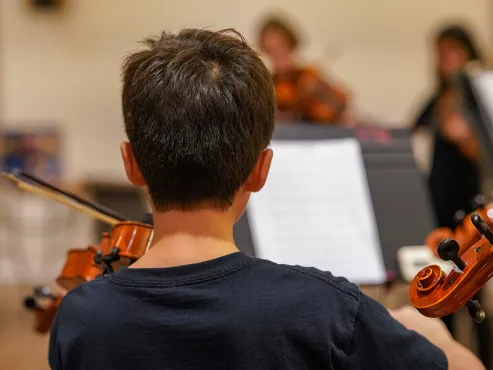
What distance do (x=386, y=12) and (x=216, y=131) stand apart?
453cm

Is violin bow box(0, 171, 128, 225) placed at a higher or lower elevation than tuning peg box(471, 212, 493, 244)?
lower

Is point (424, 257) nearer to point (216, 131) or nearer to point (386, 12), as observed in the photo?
point (216, 131)

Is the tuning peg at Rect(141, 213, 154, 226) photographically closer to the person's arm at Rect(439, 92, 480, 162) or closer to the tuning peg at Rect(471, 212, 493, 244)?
the tuning peg at Rect(471, 212, 493, 244)

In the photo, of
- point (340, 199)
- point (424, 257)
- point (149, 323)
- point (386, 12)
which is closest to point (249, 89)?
point (149, 323)

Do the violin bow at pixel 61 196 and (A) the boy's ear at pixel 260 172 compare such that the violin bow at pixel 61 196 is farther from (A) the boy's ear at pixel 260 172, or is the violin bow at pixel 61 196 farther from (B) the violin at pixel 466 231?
(B) the violin at pixel 466 231

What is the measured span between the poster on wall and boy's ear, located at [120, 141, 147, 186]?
4.04m

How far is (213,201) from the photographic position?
0.95 m

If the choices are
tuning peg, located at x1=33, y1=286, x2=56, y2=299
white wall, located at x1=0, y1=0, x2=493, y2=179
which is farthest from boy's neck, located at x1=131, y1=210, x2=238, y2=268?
white wall, located at x1=0, y1=0, x2=493, y2=179

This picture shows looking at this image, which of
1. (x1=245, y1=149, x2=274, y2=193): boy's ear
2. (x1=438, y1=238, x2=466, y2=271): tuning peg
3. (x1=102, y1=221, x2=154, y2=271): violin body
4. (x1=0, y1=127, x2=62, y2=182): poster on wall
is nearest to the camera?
(x1=438, y1=238, x2=466, y2=271): tuning peg

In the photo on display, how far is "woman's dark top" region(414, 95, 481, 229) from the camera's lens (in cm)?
296

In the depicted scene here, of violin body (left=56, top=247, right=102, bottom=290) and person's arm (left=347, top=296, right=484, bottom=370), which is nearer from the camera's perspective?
person's arm (left=347, top=296, right=484, bottom=370)

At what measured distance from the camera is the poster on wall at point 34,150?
4949 millimetres

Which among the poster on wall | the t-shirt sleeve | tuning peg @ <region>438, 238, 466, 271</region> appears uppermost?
tuning peg @ <region>438, 238, 466, 271</region>

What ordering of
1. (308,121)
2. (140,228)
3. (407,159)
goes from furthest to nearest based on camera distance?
(308,121) → (407,159) → (140,228)
